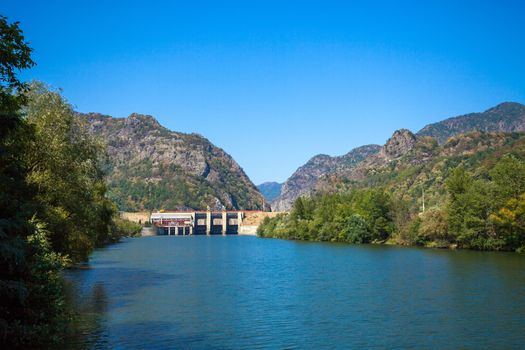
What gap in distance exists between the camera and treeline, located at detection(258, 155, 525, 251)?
88688mm

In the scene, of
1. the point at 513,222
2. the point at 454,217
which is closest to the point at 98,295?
the point at 513,222

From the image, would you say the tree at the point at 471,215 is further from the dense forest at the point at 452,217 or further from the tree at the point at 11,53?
the tree at the point at 11,53

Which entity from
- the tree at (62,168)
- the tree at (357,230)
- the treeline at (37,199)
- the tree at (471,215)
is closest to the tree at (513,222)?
the tree at (471,215)

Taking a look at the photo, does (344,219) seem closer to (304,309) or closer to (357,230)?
(357,230)

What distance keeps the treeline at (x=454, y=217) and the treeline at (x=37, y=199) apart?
2519 inches

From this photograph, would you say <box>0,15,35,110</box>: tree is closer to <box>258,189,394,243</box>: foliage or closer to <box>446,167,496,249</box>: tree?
<box>446,167,496,249</box>: tree

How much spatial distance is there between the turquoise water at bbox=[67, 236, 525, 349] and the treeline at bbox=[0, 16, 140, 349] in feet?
11.6

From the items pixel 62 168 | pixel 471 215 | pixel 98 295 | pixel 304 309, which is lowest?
pixel 304 309

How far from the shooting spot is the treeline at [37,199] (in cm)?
1775

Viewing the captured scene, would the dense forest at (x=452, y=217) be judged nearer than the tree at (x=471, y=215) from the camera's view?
Yes

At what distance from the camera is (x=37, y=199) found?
35938mm

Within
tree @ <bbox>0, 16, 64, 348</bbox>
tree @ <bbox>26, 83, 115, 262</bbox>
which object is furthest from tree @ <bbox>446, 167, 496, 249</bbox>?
tree @ <bbox>0, 16, 64, 348</bbox>

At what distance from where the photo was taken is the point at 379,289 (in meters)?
45.4

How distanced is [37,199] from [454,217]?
266ft
